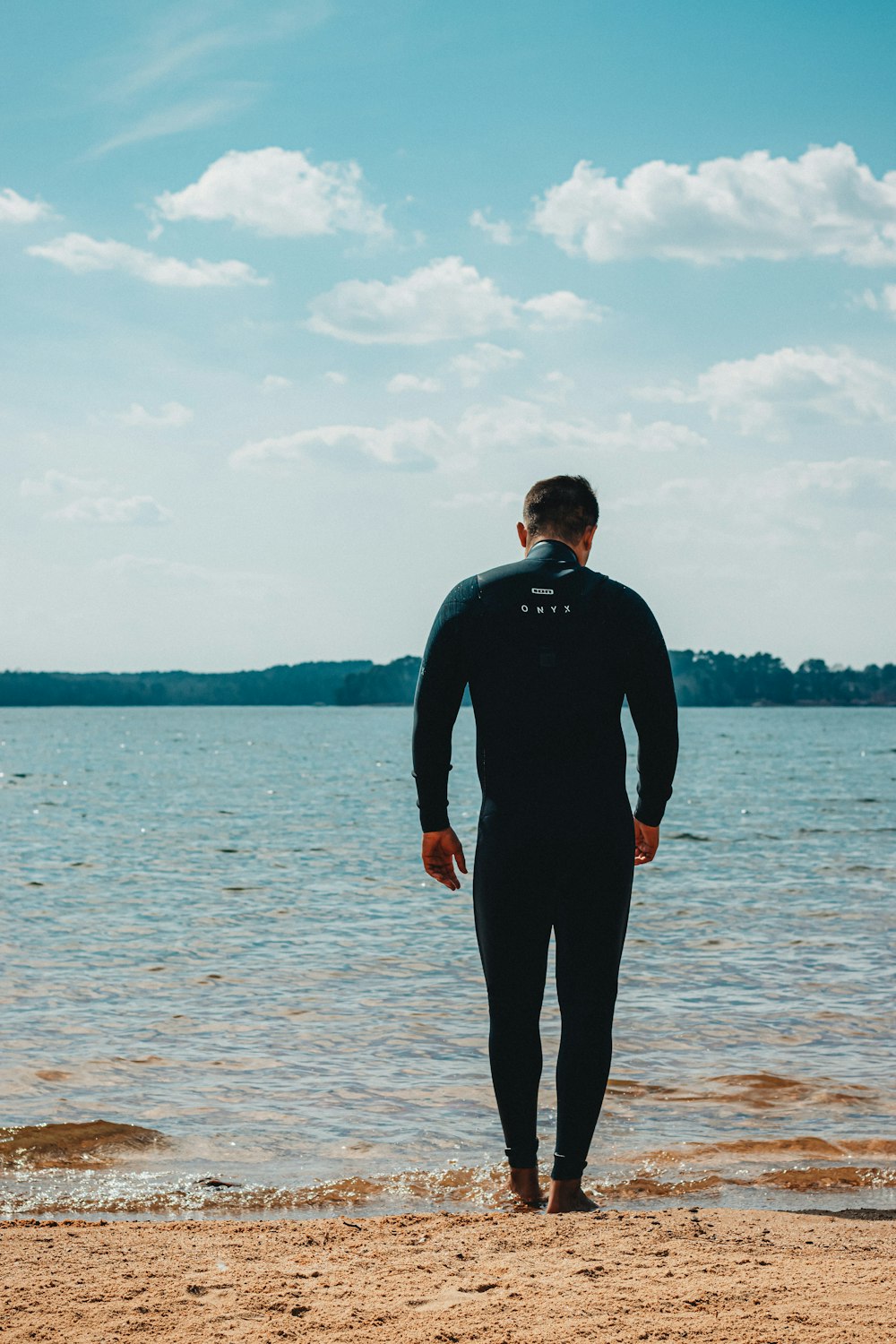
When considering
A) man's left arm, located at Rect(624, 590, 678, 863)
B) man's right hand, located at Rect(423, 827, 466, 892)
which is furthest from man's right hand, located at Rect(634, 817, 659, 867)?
man's right hand, located at Rect(423, 827, 466, 892)

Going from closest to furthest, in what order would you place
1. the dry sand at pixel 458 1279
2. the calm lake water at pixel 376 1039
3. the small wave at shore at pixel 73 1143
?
the dry sand at pixel 458 1279 → the calm lake water at pixel 376 1039 → the small wave at shore at pixel 73 1143

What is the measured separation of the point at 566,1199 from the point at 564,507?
2.65 m

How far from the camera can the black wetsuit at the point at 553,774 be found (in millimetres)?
4559

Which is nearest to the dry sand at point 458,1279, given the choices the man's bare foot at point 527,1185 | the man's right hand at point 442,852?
the man's bare foot at point 527,1185

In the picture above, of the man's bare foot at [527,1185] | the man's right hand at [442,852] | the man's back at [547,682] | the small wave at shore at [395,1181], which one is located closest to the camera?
the man's back at [547,682]

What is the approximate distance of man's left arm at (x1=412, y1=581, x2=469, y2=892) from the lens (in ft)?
15.2

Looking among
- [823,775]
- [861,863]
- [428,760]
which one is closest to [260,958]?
[428,760]

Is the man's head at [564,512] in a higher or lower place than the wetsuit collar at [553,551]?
higher

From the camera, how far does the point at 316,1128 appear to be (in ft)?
21.2

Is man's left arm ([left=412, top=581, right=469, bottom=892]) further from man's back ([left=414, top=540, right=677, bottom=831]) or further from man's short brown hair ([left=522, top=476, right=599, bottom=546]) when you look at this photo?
man's short brown hair ([left=522, top=476, right=599, bottom=546])

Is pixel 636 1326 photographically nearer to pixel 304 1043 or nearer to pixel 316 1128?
pixel 316 1128

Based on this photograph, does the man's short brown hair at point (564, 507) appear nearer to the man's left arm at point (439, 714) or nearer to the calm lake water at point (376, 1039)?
the man's left arm at point (439, 714)

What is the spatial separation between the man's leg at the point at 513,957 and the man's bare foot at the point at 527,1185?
3.9 inches

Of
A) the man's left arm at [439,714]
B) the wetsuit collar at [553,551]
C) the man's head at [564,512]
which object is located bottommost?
the man's left arm at [439,714]
